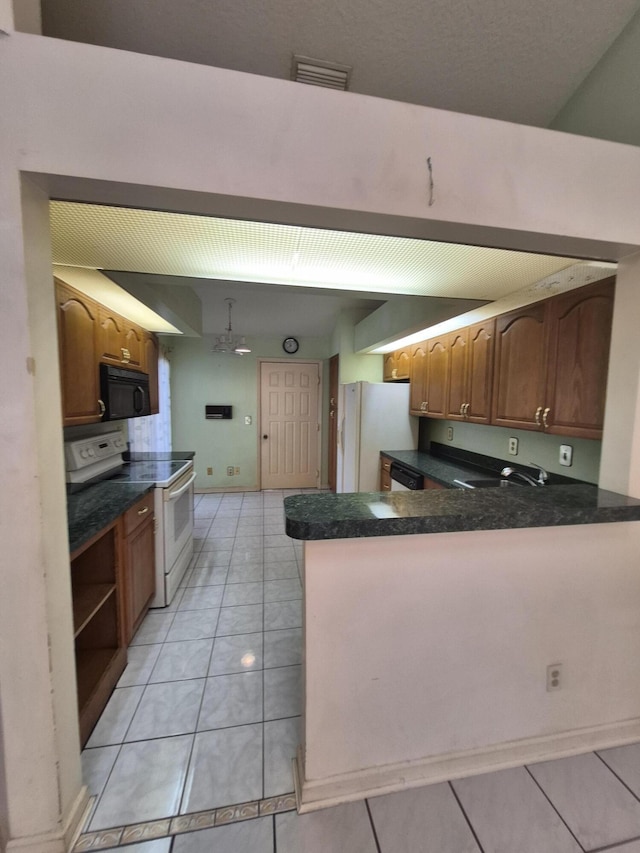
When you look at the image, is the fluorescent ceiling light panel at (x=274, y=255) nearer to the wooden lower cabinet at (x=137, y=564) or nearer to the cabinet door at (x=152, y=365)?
the wooden lower cabinet at (x=137, y=564)

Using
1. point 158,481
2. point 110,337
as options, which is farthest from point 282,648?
point 110,337

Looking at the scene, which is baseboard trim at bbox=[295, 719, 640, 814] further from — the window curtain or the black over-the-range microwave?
the window curtain

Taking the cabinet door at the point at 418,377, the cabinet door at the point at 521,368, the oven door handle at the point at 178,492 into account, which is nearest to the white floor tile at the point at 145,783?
the oven door handle at the point at 178,492

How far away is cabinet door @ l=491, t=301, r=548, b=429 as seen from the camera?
182 centimetres

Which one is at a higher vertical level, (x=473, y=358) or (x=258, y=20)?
(x=258, y=20)

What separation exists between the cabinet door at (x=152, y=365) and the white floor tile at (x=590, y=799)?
3187mm

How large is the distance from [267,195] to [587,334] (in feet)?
5.27

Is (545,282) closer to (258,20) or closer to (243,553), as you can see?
(258,20)

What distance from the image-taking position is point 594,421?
1.52 m

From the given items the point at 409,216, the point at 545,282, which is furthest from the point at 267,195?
the point at 545,282

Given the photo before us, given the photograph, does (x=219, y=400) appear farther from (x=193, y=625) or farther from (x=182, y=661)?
(x=182, y=661)

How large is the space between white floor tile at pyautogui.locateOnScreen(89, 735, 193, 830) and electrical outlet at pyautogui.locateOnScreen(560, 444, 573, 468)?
243cm

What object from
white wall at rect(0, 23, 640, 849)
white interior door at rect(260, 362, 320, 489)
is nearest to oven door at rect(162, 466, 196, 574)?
white wall at rect(0, 23, 640, 849)

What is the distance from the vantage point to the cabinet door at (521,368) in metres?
1.82
